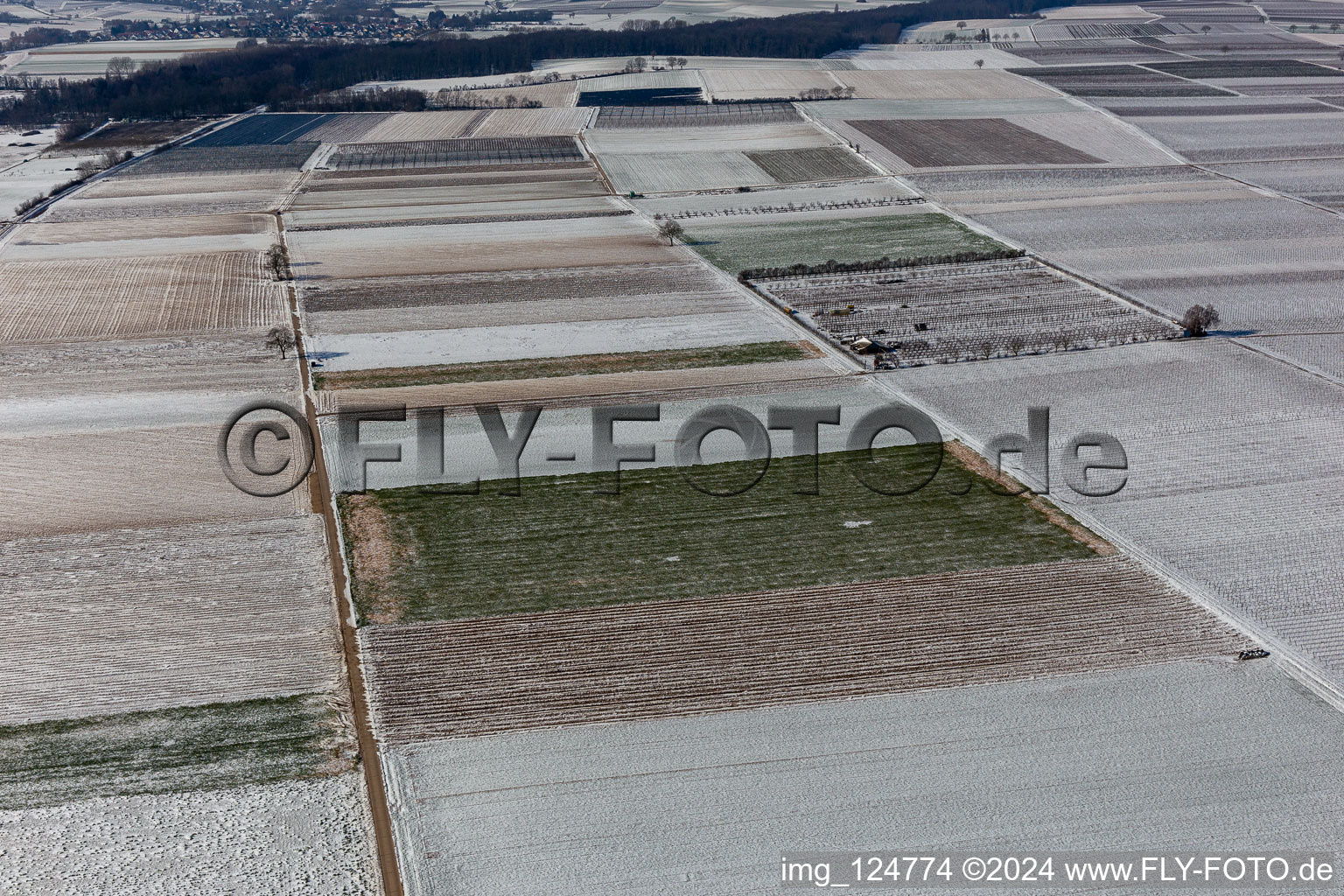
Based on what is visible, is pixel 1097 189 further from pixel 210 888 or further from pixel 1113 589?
pixel 210 888

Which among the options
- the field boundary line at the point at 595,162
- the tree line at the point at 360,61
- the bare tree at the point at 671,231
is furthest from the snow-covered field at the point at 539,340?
the tree line at the point at 360,61

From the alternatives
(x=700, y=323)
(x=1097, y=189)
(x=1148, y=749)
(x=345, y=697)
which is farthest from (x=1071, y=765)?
(x=1097, y=189)

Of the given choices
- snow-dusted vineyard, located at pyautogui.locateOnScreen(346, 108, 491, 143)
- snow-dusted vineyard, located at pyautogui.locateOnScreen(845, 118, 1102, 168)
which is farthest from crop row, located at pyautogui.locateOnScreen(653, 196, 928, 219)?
snow-dusted vineyard, located at pyautogui.locateOnScreen(346, 108, 491, 143)

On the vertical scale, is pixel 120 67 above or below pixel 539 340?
above

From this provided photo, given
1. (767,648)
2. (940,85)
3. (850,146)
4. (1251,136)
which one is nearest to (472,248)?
(850,146)

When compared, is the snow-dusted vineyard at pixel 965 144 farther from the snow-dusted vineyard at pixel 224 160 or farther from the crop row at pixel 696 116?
the snow-dusted vineyard at pixel 224 160

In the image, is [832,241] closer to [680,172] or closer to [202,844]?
[680,172]
